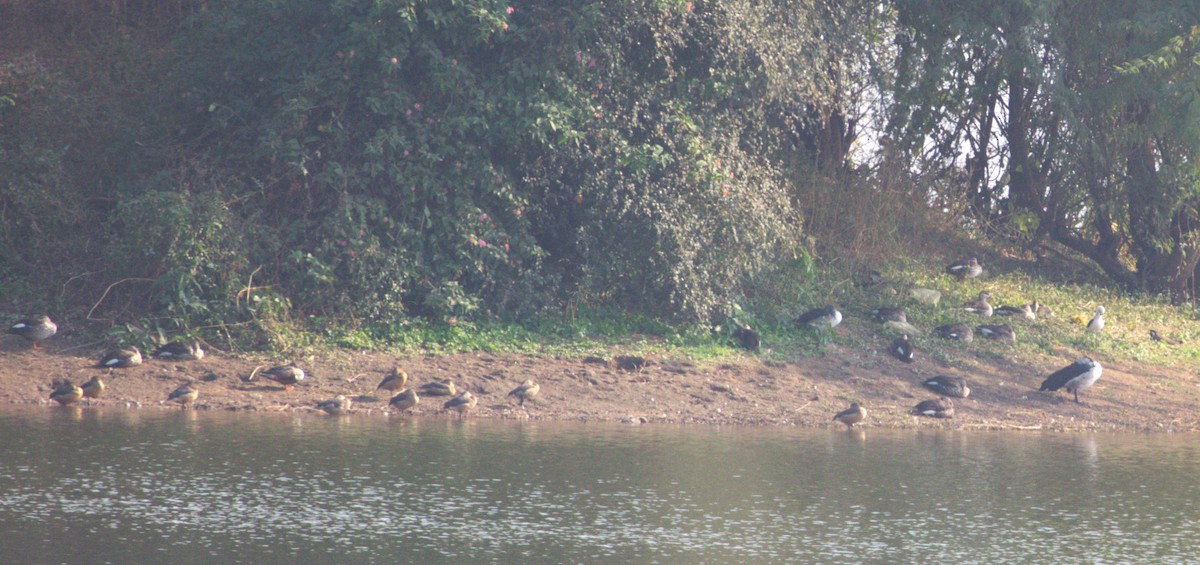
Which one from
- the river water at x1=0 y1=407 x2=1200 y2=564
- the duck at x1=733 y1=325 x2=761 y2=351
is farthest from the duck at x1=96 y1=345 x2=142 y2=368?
the duck at x1=733 y1=325 x2=761 y2=351

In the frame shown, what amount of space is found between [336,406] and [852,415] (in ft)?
15.5

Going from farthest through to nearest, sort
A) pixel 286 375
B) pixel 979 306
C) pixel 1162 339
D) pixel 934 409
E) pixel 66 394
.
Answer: pixel 1162 339
pixel 979 306
pixel 934 409
pixel 286 375
pixel 66 394

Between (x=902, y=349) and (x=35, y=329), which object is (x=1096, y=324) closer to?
(x=902, y=349)

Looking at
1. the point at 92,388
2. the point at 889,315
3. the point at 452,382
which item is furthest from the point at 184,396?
the point at 889,315

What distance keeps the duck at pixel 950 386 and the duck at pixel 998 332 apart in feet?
6.63

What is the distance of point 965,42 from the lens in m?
17.6

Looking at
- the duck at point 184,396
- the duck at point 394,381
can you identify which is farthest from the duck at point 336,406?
the duck at point 184,396

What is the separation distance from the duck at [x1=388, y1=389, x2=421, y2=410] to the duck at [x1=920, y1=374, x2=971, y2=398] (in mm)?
5395

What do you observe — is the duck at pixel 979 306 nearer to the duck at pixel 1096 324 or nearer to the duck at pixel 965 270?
the duck at pixel 1096 324

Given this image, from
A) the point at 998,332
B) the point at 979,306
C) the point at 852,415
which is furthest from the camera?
the point at 979,306

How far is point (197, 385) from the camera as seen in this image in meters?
11.6

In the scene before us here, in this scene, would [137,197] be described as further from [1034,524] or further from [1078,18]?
[1078,18]

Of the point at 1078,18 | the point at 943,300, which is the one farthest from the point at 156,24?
the point at 1078,18

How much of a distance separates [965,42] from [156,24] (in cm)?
1094
